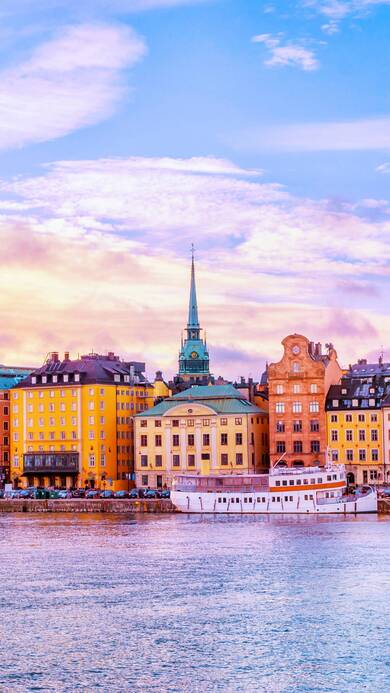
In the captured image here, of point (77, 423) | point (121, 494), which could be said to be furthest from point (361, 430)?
point (77, 423)

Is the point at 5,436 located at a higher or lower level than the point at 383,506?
higher

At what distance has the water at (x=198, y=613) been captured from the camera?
45.8 m

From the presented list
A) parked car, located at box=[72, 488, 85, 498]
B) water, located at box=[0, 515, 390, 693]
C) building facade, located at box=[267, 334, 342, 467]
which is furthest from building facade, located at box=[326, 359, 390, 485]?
water, located at box=[0, 515, 390, 693]

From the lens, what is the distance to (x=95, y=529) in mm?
100938

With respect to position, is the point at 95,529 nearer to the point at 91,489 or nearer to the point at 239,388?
the point at 91,489

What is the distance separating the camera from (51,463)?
146 metres

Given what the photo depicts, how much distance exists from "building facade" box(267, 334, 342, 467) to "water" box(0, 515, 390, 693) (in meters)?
40.3

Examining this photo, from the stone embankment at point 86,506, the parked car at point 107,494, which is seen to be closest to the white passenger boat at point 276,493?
the stone embankment at point 86,506

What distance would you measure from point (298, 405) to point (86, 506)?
23294 millimetres

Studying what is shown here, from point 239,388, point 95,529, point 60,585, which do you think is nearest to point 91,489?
point 239,388

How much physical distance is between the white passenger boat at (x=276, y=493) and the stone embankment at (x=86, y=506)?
3.00m

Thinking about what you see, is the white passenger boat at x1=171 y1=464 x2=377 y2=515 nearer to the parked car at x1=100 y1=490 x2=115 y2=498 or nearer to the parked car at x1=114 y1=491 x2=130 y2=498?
the parked car at x1=114 y1=491 x2=130 y2=498

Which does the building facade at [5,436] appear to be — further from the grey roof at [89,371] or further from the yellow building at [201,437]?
the yellow building at [201,437]

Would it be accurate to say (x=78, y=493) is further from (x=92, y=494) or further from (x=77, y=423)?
(x=77, y=423)
